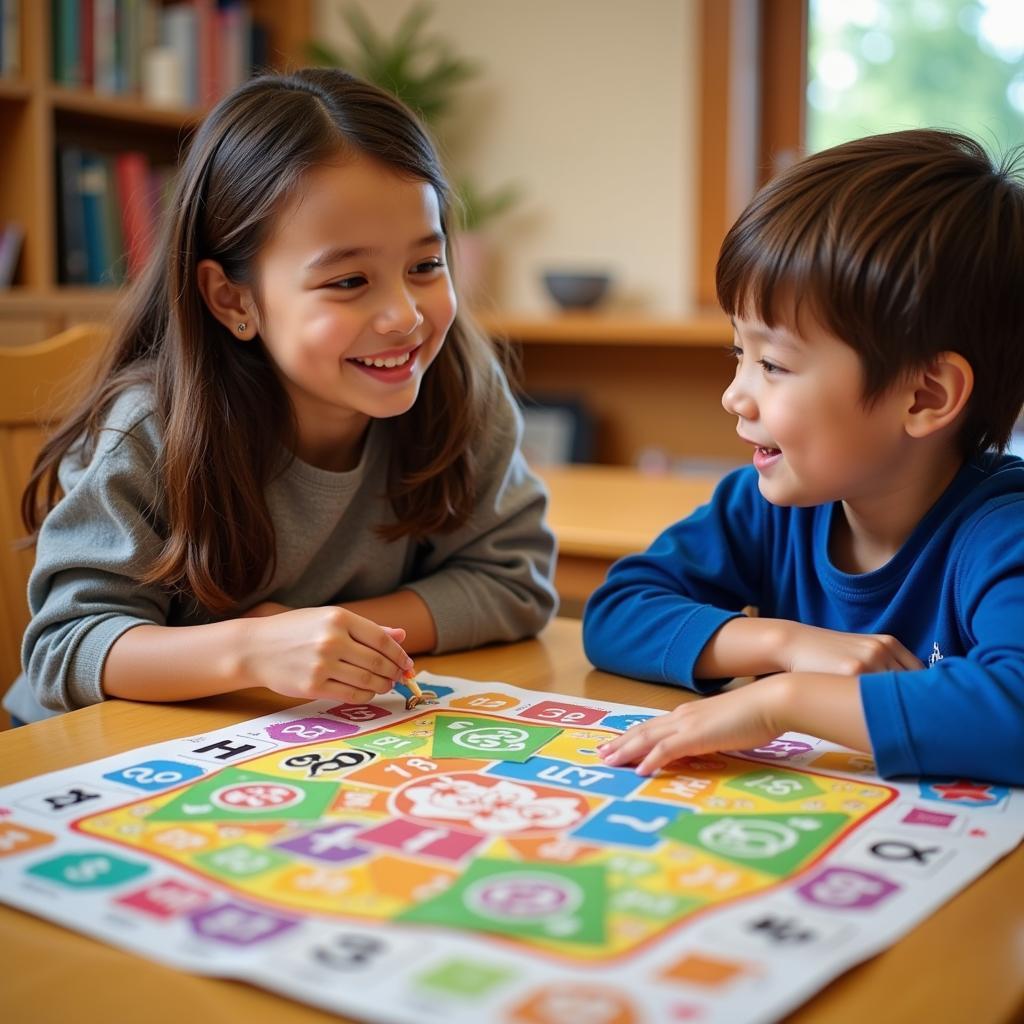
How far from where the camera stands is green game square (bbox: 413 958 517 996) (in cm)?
54

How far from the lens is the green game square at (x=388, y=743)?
87 cm

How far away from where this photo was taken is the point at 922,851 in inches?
28.1

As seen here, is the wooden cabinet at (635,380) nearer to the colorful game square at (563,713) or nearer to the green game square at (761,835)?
the colorful game square at (563,713)

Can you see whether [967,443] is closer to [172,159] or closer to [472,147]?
[472,147]

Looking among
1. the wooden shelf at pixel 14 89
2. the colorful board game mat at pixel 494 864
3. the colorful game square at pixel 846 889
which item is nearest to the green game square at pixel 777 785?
the colorful board game mat at pixel 494 864

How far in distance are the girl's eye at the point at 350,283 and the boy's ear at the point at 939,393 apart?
481mm

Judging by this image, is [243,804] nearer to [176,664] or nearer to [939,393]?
[176,664]

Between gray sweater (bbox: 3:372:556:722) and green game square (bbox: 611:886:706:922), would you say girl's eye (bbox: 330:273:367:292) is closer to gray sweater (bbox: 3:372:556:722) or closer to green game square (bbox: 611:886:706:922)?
gray sweater (bbox: 3:372:556:722)

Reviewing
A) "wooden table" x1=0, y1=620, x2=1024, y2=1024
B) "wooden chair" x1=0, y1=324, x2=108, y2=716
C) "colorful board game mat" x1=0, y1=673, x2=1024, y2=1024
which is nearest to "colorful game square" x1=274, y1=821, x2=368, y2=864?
"colorful board game mat" x1=0, y1=673, x2=1024, y2=1024

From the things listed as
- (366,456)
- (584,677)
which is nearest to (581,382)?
(366,456)

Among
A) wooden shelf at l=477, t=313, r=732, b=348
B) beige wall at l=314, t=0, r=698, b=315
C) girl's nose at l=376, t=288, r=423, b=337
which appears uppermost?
beige wall at l=314, t=0, r=698, b=315

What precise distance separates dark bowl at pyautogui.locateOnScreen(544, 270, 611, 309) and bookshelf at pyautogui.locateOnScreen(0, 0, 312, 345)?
0.76 m

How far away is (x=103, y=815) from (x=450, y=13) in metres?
2.82

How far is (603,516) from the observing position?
1.88 m
